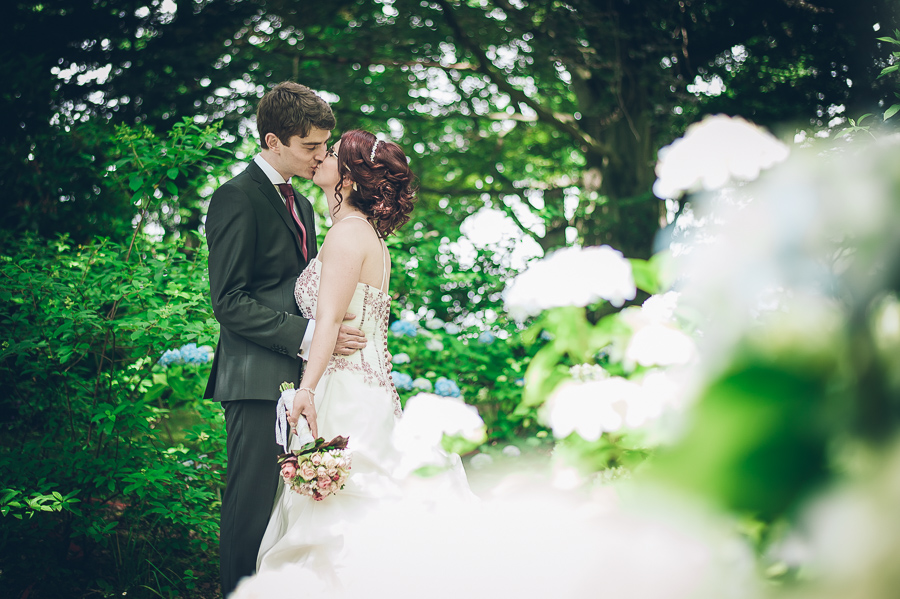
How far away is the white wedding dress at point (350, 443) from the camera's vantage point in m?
2.05

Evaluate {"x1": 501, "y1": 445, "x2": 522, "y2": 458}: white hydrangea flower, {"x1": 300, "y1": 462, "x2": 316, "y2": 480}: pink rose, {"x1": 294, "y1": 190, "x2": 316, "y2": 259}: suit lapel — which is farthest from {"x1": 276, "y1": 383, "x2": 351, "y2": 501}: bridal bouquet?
{"x1": 501, "y1": 445, "x2": 522, "y2": 458}: white hydrangea flower

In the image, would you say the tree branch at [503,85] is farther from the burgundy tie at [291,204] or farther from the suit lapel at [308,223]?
the burgundy tie at [291,204]

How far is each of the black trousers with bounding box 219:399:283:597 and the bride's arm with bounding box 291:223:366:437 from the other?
0.26 m

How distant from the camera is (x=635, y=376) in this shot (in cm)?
92

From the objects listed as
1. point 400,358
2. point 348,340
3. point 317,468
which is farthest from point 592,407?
point 400,358

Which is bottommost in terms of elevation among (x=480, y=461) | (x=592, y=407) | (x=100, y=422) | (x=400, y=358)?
(x=480, y=461)

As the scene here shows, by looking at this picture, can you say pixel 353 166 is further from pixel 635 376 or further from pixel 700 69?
pixel 700 69

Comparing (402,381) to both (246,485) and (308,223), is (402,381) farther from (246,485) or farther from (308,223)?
(246,485)

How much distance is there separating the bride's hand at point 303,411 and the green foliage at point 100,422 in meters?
1.04

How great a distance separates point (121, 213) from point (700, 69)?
17.7 ft

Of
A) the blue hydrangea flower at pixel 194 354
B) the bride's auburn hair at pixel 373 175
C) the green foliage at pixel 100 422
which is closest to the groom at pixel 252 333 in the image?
the bride's auburn hair at pixel 373 175

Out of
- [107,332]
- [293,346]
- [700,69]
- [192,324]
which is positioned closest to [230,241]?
[293,346]

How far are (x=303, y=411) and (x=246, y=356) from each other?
14.5 inches

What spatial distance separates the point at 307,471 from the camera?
195 cm
